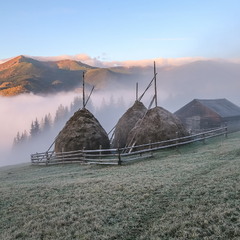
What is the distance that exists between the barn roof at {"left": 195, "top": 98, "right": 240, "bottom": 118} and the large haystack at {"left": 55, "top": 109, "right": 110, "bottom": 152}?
20500 millimetres

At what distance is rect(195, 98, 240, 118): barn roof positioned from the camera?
124ft

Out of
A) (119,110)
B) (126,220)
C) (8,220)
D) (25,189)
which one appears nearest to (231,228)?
(126,220)

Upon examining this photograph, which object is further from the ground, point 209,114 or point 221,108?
point 221,108

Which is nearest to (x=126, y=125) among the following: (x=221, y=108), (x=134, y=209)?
(x=221, y=108)

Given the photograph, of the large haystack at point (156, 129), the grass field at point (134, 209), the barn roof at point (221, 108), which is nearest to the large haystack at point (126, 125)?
the large haystack at point (156, 129)

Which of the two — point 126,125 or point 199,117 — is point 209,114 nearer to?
point 199,117

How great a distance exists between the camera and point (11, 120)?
532 ft

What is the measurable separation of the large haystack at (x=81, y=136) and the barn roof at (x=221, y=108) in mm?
20500

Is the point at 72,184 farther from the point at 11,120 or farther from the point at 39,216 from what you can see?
the point at 11,120

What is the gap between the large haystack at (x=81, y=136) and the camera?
22.9 metres

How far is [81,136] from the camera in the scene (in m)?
23.1

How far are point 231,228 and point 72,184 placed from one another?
7.06 meters

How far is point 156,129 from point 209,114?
796 inches

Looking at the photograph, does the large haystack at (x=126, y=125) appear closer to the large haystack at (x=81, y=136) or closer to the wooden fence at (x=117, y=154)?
the large haystack at (x=81, y=136)
